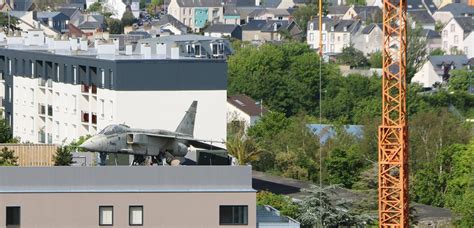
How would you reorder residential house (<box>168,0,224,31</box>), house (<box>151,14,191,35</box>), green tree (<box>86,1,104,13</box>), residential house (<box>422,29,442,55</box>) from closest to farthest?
residential house (<box>422,29,442,55</box>) → house (<box>151,14,191,35</box>) → green tree (<box>86,1,104,13</box>) → residential house (<box>168,0,224,31</box>)

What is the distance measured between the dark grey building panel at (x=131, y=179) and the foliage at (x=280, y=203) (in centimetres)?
993

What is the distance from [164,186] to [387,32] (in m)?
20.4

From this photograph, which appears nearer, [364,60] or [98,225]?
[98,225]

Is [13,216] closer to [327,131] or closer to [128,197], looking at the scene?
[128,197]

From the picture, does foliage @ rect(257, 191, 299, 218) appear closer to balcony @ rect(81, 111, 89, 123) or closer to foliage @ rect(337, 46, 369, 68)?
balcony @ rect(81, 111, 89, 123)

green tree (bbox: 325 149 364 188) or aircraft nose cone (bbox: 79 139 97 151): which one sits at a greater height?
aircraft nose cone (bbox: 79 139 97 151)

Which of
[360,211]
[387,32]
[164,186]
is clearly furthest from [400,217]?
[164,186]

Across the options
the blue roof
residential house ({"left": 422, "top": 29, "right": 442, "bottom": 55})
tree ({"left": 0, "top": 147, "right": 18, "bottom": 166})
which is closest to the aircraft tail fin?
tree ({"left": 0, "top": 147, "right": 18, "bottom": 166})

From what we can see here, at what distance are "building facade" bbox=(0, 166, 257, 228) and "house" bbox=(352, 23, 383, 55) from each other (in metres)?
87.1

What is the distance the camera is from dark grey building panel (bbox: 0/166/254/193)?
23.1 meters

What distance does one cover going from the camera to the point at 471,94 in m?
83.3

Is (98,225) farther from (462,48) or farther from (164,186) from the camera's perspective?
(462,48)

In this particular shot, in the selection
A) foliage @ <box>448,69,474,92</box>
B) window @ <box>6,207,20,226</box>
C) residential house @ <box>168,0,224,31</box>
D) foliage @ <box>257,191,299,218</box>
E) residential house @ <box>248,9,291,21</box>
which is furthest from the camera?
residential house @ <box>168,0,224,31</box>

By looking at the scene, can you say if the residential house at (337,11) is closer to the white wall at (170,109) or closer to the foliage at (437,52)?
the foliage at (437,52)
